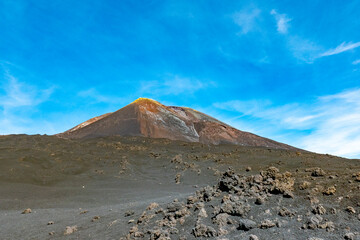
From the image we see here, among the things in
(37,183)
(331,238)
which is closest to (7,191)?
(37,183)

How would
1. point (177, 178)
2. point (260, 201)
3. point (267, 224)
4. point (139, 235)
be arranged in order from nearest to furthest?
point (267, 224)
point (139, 235)
point (260, 201)
point (177, 178)

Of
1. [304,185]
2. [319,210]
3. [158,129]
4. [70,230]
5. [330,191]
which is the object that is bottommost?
[70,230]

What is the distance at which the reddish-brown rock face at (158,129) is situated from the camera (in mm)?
61000

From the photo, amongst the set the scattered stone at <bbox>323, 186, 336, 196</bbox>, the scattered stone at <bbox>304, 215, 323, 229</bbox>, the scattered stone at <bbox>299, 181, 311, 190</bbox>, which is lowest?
the scattered stone at <bbox>304, 215, 323, 229</bbox>

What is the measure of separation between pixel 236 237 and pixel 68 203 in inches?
555

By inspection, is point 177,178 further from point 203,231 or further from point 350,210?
point 350,210

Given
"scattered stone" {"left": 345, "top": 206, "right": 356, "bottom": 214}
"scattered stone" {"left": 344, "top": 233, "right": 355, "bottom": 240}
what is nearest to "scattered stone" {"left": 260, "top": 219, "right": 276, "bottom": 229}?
"scattered stone" {"left": 344, "top": 233, "right": 355, "bottom": 240}

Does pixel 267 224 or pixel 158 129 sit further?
pixel 158 129

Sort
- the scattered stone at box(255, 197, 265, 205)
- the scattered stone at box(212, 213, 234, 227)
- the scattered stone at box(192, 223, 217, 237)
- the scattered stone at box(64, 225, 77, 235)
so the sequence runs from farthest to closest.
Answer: the scattered stone at box(64, 225, 77, 235), the scattered stone at box(255, 197, 265, 205), the scattered stone at box(212, 213, 234, 227), the scattered stone at box(192, 223, 217, 237)

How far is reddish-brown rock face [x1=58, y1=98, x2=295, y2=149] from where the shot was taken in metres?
61.0

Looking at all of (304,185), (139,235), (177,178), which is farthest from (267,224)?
(177,178)

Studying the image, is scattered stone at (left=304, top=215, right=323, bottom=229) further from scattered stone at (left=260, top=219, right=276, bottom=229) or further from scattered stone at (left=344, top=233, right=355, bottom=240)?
scattered stone at (left=260, top=219, right=276, bottom=229)

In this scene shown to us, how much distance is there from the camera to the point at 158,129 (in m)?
63.2

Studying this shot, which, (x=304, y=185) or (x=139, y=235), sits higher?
(x=304, y=185)
